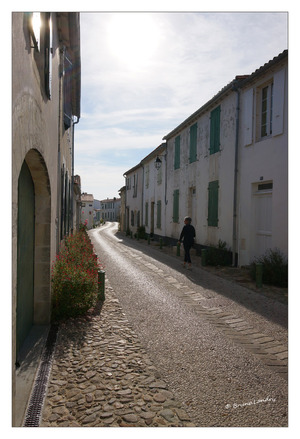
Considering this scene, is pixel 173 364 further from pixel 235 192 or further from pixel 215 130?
pixel 215 130

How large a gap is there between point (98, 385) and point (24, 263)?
1.73 meters

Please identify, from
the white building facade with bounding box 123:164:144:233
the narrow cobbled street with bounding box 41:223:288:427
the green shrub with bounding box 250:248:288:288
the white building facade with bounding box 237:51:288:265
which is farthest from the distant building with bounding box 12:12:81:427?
the white building facade with bounding box 123:164:144:233

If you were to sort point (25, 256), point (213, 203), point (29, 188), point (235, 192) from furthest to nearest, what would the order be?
point (213, 203), point (235, 192), point (29, 188), point (25, 256)

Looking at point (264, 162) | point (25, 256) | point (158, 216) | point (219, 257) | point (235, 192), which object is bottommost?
point (219, 257)

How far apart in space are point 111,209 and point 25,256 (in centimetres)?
7800

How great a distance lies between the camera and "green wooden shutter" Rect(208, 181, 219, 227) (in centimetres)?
1147

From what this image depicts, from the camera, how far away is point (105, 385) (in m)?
3.19

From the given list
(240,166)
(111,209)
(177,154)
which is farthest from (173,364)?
(111,209)

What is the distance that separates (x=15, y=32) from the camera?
7.64 feet

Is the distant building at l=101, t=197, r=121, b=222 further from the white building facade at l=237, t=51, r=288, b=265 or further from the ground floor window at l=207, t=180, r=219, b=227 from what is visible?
the white building facade at l=237, t=51, r=288, b=265

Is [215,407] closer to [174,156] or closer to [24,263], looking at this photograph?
[24,263]

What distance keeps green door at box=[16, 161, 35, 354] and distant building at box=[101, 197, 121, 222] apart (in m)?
74.5

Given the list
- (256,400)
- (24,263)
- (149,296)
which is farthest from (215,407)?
(149,296)

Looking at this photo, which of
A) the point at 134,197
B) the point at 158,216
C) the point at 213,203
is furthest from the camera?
the point at 134,197
